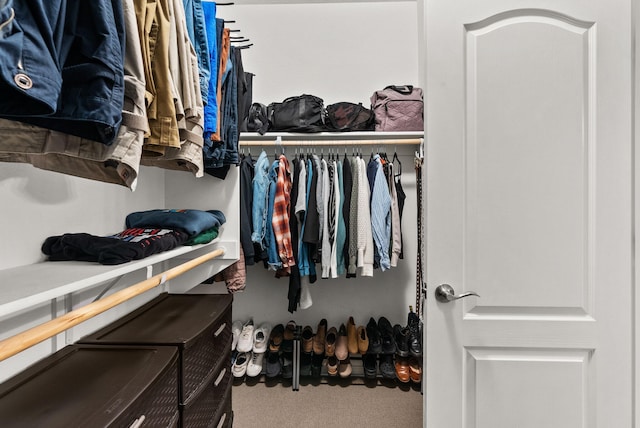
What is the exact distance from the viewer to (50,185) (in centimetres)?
102

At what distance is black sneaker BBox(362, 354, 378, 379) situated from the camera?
7.59 ft

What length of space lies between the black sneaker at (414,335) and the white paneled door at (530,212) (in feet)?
3.64

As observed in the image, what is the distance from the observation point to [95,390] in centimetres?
78

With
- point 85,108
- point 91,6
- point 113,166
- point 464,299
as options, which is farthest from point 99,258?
point 464,299

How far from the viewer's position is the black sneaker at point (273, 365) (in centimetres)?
229

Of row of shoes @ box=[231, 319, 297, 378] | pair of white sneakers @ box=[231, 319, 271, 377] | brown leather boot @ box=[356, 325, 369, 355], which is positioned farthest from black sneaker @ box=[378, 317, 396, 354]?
pair of white sneakers @ box=[231, 319, 271, 377]

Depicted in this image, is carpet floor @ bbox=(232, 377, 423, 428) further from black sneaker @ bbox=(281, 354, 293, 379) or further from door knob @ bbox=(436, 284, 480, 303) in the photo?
door knob @ bbox=(436, 284, 480, 303)

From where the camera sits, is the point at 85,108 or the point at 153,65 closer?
the point at 85,108

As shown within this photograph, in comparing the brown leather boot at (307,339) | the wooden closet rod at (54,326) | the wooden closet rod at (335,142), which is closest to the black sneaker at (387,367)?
the brown leather boot at (307,339)

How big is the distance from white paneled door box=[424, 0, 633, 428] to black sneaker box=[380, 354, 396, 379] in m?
1.14

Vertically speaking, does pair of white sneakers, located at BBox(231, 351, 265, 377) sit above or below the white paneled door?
below

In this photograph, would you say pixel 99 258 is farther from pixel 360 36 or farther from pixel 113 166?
pixel 360 36

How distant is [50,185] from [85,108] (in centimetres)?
64

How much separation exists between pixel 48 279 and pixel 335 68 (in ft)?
7.62
